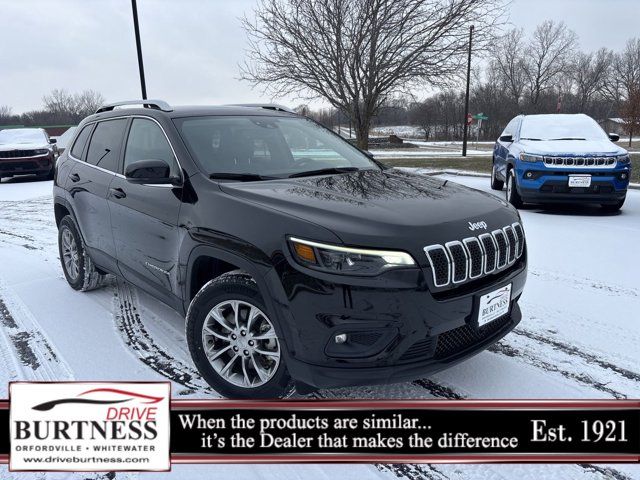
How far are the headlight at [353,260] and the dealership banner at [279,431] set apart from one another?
25.5 inches

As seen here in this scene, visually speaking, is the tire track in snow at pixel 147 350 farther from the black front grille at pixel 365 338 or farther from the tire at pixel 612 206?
the tire at pixel 612 206

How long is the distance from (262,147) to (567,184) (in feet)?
18.9

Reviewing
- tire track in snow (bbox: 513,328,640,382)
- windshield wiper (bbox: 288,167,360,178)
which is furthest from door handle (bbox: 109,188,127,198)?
tire track in snow (bbox: 513,328,640,382)

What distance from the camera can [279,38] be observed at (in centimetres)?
1689

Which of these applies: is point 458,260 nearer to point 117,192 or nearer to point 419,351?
point 419,351

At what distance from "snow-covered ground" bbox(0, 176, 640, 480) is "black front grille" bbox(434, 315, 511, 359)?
37 centimetres

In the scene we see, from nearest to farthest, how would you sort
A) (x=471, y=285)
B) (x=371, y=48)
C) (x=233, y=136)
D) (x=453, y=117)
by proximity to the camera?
(x=471, y=285)
(x=233, y=136)
(x=371, y=48)
(x=453, y=117)

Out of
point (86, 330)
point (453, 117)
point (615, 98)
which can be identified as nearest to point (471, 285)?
point (86, 330)

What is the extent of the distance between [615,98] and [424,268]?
75.8 metres

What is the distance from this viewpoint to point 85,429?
2.13 metres

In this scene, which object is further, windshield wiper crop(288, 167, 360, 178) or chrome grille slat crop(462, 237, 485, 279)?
windshield wiper crop(288, 167, 360, 178)

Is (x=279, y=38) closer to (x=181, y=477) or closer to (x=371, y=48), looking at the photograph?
(x=371, y=48)

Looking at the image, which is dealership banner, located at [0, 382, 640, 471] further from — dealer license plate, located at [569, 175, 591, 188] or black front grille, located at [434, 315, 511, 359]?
dealer license plate, located at [569, 175, 591, 188]

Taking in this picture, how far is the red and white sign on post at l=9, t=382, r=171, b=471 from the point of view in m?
2.12
